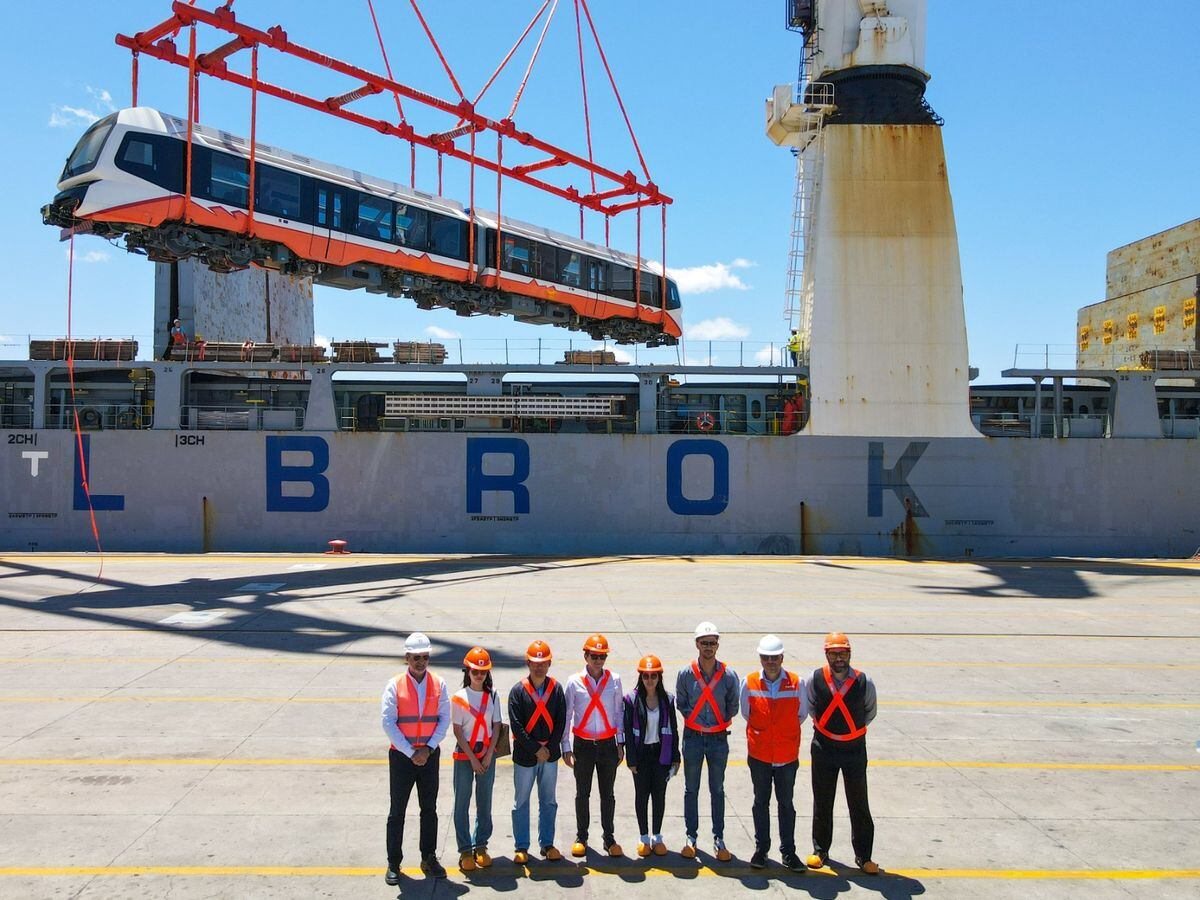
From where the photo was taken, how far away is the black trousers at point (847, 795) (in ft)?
20.3

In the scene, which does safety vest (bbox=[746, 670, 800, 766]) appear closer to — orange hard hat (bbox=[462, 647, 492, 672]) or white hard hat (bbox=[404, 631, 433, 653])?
orange hard hat (bbox=[462, 647, 492, 672])

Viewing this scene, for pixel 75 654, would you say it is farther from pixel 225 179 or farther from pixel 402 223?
pixel 402 223

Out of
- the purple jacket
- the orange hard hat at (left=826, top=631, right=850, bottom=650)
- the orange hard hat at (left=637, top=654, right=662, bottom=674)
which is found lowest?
the purple jacket

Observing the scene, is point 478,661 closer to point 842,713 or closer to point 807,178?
point 842,713

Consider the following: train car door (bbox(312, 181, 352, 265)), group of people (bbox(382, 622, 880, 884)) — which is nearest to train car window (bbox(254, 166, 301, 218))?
train car door (bbox(312, 181, 352, 265))

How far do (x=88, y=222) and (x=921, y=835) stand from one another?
2004 centimetres

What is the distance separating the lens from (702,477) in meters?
27.1

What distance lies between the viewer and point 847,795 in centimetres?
623

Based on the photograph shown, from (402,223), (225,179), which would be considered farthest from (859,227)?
(225,179)

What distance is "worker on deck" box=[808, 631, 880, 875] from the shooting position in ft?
20.3

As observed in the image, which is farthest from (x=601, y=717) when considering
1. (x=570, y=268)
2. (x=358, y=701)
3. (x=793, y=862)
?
(x=570, y=268)

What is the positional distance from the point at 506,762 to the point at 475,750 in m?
2.67

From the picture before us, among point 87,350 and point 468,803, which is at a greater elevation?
point 87,350

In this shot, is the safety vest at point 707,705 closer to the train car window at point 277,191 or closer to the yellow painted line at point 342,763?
the yellow painted line at point 342,763
